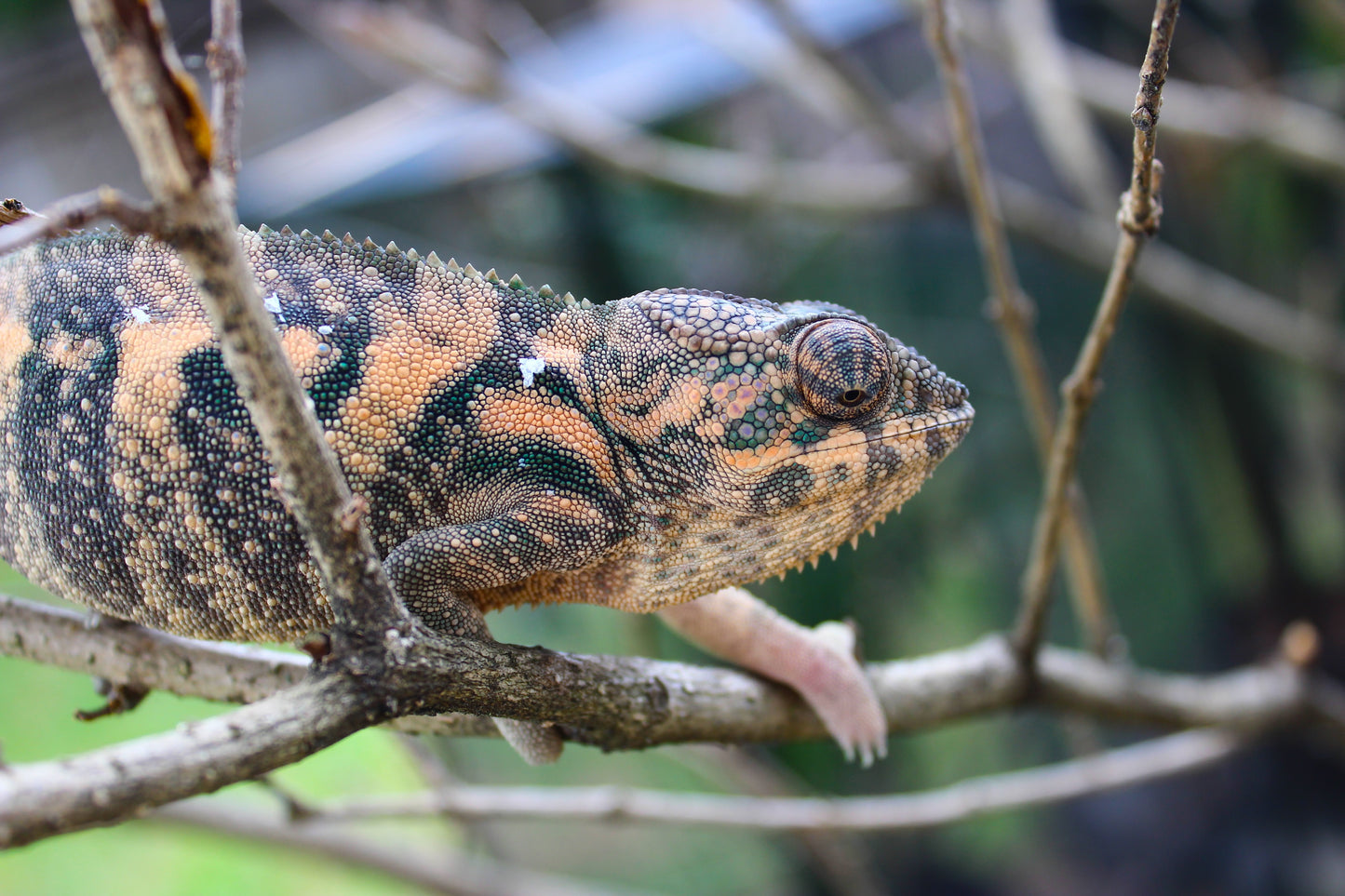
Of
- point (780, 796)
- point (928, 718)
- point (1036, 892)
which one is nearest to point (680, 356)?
point (928, 718)

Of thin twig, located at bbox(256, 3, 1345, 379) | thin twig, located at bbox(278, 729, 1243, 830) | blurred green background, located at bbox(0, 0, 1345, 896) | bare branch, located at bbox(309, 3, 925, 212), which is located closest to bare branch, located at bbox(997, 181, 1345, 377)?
thin twig, located at bbox(256, 3, 1345, 379)

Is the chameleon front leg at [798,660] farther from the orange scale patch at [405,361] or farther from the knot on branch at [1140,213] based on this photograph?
the knot on branch at [1140,213]

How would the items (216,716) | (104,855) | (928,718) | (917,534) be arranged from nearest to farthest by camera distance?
(216,716) < (928,718) < (104,855) < (917,534)

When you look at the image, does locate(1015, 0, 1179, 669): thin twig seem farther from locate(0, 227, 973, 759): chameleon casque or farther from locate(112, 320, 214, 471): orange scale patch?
locate(112, 320, 214, 471): orange scale patch

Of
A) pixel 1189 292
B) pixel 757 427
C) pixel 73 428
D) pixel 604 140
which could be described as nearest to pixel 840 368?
pixel 757 427

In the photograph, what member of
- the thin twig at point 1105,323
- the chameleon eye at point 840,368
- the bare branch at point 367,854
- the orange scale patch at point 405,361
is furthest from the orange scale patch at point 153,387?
the bare branch at point 367,854

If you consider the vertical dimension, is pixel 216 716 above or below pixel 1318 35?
below

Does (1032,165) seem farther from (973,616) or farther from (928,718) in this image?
(928,718)

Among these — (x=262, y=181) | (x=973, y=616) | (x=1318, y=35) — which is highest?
(x=1318, y=35)
